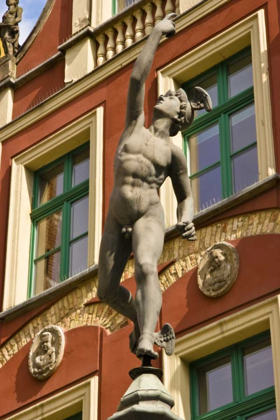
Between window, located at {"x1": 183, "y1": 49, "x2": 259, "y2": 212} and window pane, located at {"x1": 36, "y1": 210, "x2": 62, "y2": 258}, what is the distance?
2155 mm

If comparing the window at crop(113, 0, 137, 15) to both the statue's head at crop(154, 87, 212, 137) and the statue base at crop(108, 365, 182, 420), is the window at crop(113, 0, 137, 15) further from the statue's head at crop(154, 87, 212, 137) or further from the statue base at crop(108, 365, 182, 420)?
the statue base at crop(108, 365, 182, 420)

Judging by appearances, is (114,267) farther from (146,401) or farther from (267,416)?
(267,416)

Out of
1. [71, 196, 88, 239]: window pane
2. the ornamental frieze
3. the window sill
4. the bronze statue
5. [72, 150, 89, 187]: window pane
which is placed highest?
the bronze statue

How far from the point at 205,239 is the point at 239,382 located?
188 cm

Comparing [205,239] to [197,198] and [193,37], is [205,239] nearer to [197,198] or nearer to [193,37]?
[197,198]

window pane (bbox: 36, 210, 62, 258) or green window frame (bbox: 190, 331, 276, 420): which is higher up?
window pane (bbox: 36, 210, 62, 258)

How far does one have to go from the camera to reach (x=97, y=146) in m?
18.8

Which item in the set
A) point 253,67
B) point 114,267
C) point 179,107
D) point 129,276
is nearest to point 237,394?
point 129,276

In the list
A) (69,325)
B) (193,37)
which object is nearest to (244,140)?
(193,37)

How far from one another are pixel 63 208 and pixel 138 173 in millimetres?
7769

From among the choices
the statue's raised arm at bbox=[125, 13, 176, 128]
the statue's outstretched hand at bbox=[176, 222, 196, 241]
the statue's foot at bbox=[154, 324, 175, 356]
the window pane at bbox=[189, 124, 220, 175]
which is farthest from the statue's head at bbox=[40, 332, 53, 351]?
the statue's foot at bbox=[154, 324, 175, 356]

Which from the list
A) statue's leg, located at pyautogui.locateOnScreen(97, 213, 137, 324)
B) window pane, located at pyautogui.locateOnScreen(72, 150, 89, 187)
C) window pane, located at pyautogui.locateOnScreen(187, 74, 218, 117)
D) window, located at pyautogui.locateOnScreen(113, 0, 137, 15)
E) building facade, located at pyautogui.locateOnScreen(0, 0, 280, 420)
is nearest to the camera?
statue's leg, located at pyautogui.locateOnScreen(97, 213, 137, 324)

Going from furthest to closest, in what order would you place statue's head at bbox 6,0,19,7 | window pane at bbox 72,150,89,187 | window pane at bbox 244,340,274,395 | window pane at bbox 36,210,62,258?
statue's head at bbox 6,0,19,7 → window pane at bbox 72,150,89,187 → window pane at bbox 36,210,62,258 → window pane at bbox 244,340,274,395

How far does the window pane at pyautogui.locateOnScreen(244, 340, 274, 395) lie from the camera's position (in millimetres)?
15164
